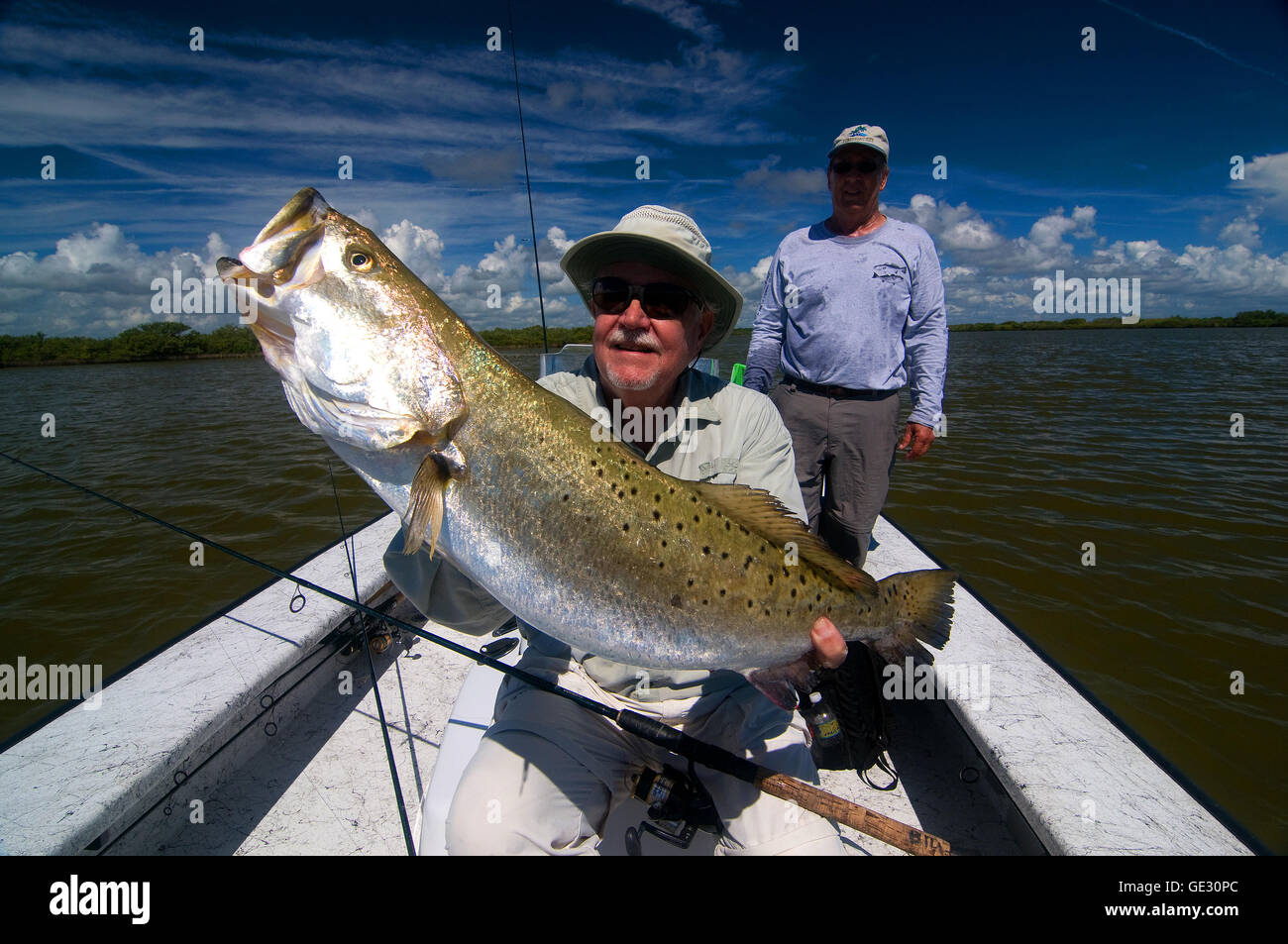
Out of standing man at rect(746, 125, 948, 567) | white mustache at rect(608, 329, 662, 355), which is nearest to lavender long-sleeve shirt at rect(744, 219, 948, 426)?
standing man at rect(746, 125, 948, 567)

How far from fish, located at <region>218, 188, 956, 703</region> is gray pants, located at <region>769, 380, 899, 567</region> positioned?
246 centimetres

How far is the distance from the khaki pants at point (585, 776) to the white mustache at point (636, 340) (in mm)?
1589

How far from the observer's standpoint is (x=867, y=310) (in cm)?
459

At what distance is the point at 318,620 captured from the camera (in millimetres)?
3920

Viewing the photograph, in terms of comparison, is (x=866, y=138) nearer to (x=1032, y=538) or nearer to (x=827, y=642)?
(x=827, y=642)

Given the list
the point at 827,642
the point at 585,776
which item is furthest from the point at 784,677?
the point at 585,776

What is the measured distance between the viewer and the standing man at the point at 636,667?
2.37 m

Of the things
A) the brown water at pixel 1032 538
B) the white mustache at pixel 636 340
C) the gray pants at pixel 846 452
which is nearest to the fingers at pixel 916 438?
the gray pants at pixel 846 452

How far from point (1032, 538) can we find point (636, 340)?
9634 millimetres

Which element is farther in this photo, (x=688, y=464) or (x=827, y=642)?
(x=688, y=464)

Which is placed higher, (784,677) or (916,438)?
(916,438)
